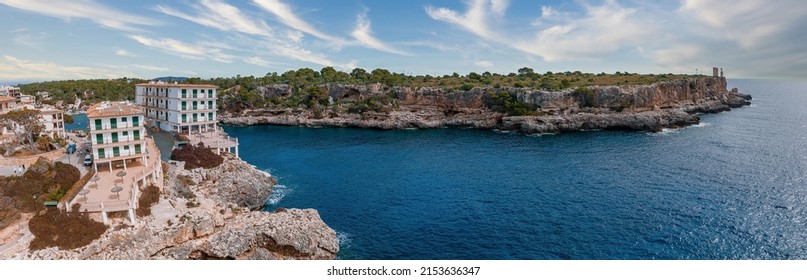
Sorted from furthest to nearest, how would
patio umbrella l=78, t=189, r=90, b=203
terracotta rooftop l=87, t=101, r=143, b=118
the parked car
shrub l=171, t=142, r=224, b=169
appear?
shrub l=171, t=142, r=224, b=169, the parked car, terracotta rooftop l=87, t=101, r=143, b=118, patio umbrella l=78, t=189, r=90, b=203

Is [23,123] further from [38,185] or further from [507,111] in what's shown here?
[507,111]

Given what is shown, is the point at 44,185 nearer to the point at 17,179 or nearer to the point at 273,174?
the point at 17,179

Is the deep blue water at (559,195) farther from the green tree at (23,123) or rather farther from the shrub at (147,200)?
the green tree at (23,123)

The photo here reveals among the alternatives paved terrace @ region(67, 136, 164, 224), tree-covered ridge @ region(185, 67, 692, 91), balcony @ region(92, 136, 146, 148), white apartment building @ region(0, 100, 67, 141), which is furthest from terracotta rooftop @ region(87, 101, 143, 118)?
tree-covered ridge @ region(185, 67, 692, 91)

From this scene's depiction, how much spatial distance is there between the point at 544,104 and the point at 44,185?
228ft

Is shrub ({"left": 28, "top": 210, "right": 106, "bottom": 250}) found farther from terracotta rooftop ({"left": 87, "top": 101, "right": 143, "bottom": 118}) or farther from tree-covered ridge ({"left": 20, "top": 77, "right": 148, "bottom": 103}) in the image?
tree-covered ridge ({"left": 20, "top": 77, "right": 148, "bottom": 103})

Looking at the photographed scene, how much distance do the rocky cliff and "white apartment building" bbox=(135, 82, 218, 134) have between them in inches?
1005

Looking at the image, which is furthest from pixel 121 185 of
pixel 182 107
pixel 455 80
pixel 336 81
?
pixel 455 80

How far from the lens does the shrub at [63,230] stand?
57.4 feet

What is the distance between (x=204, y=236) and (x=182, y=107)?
32.0 m

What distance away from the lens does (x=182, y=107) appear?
48344 mm

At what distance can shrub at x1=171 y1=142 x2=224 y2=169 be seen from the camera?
1314 inches

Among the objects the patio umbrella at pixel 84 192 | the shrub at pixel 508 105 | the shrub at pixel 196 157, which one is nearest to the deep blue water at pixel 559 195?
the shrub at pixel 196 157
